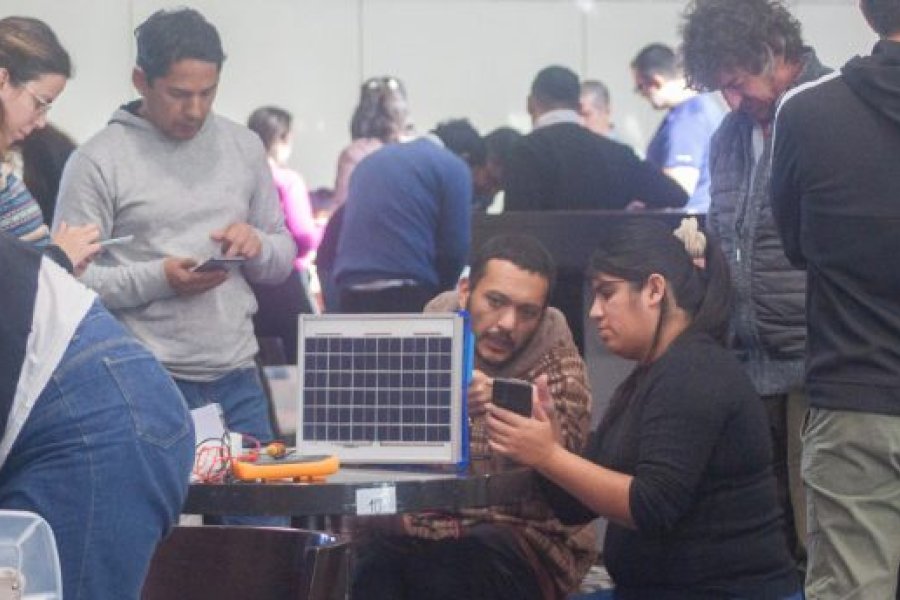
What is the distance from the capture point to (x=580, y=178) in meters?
5.46

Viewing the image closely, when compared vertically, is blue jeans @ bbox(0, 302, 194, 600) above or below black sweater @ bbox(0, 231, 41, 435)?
below

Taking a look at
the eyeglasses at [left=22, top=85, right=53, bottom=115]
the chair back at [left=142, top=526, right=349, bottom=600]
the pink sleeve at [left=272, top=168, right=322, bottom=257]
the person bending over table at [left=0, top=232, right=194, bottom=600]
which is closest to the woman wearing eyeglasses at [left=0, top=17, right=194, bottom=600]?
the person bending over table at [left=0, top=232, right=194, bottom=600]

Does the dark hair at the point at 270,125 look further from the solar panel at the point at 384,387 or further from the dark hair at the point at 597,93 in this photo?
the solar panel at the point at 384,387

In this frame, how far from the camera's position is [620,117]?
9688mm

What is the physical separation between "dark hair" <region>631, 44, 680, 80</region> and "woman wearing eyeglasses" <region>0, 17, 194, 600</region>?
16.9 feet

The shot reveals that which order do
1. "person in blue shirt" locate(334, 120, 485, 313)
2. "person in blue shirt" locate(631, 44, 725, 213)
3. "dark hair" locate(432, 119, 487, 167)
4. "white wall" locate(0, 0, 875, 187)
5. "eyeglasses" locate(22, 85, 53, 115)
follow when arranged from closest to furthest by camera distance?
"eyeglasses" locate(22, 85, 53, 115)
"person in blue shirt" locate(334, 120, 485, 313)
"person in blue shirt" locate(631, 44, 725, 213)
"dark hair" locate(432, 119, 487, 167)
"white wall" locate(0, 0, 875, 187)

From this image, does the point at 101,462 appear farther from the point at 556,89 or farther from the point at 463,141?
the point at 463,141

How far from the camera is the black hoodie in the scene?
9.49 ft

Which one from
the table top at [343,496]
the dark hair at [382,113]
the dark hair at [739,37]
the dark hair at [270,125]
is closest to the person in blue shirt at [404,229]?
the dark hair at [382,113]

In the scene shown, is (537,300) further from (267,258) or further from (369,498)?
(369,498)

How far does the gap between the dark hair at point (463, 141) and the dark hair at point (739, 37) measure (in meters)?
2.92

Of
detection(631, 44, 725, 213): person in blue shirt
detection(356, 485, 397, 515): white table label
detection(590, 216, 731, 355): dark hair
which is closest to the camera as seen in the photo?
detection(356, 485, 397, 515): white table label

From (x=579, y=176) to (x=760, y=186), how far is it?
1.70 m

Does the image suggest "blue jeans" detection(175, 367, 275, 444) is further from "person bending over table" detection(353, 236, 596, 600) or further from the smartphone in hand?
"person bending over table" detection(353, 236, 596, 600)
